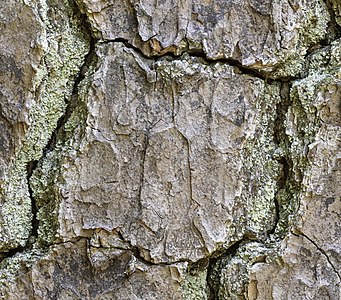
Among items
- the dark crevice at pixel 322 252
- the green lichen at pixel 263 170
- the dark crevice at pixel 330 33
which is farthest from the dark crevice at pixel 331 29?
the dark crevice at pixel 322 252

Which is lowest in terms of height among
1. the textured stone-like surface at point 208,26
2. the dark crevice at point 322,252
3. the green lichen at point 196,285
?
the green lichen at point 196,285

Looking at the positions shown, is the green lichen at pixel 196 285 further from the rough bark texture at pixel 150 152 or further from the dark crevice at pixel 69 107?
the dark crevice at pixel 69 107

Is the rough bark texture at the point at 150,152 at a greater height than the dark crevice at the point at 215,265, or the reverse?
the rough bark texture at the point at 150,152

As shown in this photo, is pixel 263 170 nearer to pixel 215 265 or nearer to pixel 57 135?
pixel 215 265

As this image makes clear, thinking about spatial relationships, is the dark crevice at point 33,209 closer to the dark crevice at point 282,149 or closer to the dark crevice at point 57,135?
the dark crevice at point 57,135

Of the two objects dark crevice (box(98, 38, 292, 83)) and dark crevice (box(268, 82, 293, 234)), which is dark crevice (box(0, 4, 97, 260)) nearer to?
dark crevice (box(98, 38, 292, 83))

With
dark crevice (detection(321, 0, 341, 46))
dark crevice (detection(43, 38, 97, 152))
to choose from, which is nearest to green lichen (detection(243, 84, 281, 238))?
dark crevice (detection(321, 0, 341, 46))

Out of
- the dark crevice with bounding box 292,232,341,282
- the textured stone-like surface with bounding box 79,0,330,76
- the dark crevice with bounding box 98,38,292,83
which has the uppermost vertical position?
the textured stone-like surface with bounding box 79,0,330,76

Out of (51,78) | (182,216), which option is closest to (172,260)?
(182,216)

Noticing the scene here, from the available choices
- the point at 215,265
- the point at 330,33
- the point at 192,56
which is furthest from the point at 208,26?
the point at 215,265
